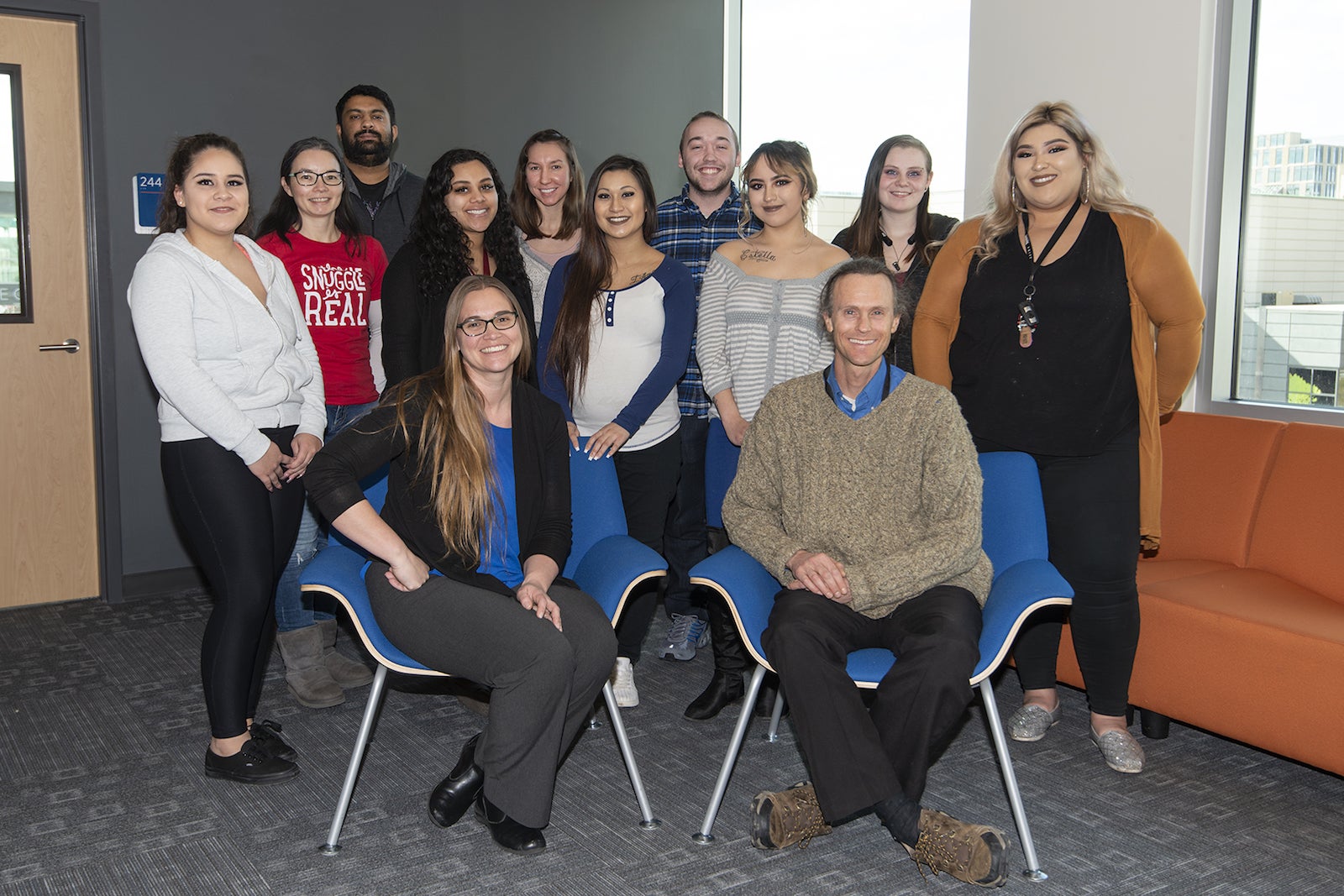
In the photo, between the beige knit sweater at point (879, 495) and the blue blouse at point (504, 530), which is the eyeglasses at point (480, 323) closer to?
the blue blouse at point (504, 530)

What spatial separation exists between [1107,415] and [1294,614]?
28.4 inches

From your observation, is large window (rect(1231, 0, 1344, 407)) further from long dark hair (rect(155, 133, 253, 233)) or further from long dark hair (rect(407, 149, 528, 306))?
long dark hair (rect(155, 133, 253, 233))

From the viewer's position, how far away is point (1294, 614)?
2.91 m

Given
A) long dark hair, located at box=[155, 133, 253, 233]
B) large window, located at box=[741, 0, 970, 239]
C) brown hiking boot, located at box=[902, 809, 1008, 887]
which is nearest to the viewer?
brown hiking boot, located at box=[902, 809, 1008, 887]

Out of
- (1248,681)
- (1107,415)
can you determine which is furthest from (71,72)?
(1248,681)

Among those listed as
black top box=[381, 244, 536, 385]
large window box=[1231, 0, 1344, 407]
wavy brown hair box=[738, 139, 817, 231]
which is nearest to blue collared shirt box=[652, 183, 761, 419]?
wavy brown hair box=[738, 139, 817, 231]

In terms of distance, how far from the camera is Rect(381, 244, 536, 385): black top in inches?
127

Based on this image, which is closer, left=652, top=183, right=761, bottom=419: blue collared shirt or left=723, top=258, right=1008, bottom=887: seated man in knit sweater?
left=723, top=258, right=1008, bottom=887: seated man in knit sweater

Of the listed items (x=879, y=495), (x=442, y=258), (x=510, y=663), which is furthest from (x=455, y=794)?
(x=442, y=258)

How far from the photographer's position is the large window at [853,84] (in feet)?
15.9

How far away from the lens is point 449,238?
329 cm

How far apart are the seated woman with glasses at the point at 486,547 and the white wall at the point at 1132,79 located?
83.5 inches

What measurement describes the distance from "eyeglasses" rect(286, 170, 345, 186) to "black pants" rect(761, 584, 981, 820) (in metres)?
1.90

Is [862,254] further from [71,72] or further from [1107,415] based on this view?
[71,72]
